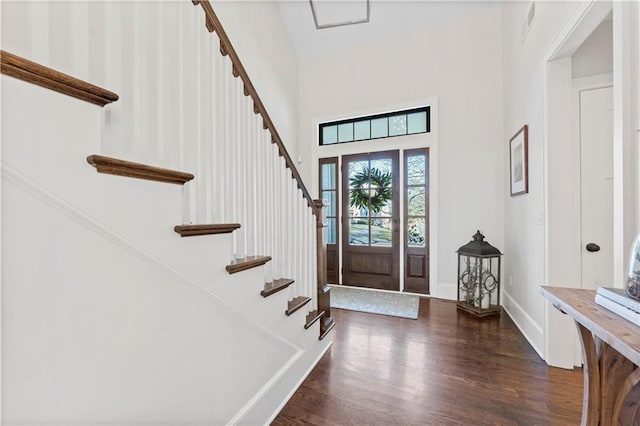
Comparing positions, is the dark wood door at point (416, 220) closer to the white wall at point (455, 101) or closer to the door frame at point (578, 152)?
the white wall at point (455, 101)

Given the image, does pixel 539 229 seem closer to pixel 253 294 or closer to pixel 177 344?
pixel 253 294

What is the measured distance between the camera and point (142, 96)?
1126mm

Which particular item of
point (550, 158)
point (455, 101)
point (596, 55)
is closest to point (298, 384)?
point (550, 158)

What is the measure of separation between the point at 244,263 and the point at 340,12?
13.2 ft

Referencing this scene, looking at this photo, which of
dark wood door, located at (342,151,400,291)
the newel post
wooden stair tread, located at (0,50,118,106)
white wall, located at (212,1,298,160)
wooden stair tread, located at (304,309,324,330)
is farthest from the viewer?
dark wood door, located at (342,151,400,291)

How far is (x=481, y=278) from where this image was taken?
3.07m

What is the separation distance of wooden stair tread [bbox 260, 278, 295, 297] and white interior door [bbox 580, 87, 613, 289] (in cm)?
227

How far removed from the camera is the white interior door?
2.02 metres

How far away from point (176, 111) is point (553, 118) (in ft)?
8.42

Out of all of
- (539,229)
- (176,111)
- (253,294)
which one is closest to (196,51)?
(176,111)

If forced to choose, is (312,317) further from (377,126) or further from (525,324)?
(377,126)

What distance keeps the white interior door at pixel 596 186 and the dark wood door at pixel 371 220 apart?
6.87 feet

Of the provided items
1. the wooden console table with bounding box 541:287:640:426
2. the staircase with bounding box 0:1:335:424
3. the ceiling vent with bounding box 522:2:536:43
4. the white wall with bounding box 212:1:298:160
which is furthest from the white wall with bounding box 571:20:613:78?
the white wall with bounding box 212:1:298:160

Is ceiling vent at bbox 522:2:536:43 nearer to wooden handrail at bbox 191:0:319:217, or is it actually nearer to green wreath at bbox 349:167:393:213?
green wreath at bbox 349:167:393:213
